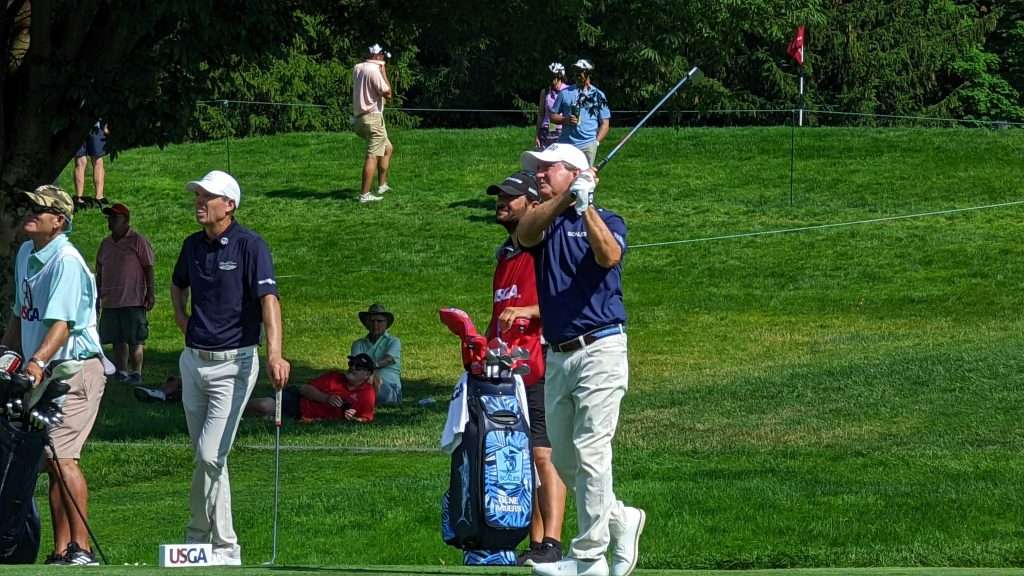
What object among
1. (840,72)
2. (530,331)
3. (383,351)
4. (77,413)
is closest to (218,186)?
(77,413)

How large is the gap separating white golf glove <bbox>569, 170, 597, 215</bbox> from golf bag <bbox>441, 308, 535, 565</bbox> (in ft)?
5.48

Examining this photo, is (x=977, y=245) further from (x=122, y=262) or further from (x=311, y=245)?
(x=122, y=262)

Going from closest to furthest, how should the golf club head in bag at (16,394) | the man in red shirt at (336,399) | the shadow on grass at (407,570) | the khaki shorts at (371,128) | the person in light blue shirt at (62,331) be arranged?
1. the shadow on grass at (407,570)
2. the golf club head in bag at (16,394)
3. the person in light blue shirt at (62,331)
4. the man in red shirt at (336,399)
5. the khaki shorts at (371,128)

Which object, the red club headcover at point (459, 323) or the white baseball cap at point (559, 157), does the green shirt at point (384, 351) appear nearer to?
the red club headcover at point (459, 323)

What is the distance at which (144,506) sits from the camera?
11.6 m

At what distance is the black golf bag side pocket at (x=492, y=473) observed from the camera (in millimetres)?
8594

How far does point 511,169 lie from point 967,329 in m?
9.71

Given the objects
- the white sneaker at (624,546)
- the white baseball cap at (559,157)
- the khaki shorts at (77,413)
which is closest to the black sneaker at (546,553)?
the white sneaker at (624,546)

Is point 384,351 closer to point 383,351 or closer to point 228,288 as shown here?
point 383,351

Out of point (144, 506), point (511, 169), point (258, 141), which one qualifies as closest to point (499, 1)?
point (144, 506)

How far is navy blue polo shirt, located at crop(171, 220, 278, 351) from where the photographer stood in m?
8.64

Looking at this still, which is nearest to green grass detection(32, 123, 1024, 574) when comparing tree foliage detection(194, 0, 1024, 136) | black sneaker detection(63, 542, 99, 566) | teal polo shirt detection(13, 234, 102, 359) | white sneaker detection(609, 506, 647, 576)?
black sneaker detection(63, 542, 99, 566)

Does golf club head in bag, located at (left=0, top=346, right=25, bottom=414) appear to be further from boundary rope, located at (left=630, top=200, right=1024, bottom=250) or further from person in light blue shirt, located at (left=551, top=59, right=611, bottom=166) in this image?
boundary rope, located at (left=630, top=200, right=1024, bottom=250)

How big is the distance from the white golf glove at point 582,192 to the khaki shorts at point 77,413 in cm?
294
